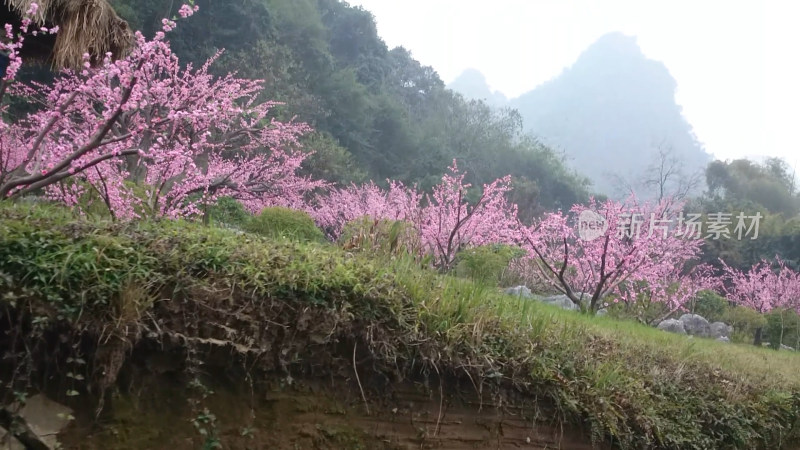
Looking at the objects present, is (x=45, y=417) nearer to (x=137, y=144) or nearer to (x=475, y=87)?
(x=137, y=144)

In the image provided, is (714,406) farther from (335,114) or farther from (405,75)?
(405,75)

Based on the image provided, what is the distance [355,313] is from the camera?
2363 millimetres

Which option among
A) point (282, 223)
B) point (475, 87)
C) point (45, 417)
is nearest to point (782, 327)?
point (282, 223)

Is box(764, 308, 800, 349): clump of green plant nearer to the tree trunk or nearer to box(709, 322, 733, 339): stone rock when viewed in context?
the tree trunk

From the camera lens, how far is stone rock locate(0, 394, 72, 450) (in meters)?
1.68

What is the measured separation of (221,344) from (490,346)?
1379mm

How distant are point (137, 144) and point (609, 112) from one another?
293ft

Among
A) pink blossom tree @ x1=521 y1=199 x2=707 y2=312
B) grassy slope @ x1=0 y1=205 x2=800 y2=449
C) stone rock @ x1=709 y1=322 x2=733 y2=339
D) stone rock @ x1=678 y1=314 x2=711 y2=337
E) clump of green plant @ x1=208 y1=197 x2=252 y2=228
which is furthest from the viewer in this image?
stone rock @ x1=709 y1=322 x2=733 y2=339

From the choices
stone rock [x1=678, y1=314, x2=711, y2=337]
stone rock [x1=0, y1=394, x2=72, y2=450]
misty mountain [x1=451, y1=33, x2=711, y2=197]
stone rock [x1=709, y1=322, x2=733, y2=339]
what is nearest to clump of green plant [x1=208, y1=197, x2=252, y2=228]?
stone rock [x1=0, y1=394, x2=72, y2=450]

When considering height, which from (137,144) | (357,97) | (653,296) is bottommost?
(653,296)

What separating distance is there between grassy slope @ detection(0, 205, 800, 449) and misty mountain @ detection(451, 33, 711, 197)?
217 ft

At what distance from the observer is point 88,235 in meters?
1.98

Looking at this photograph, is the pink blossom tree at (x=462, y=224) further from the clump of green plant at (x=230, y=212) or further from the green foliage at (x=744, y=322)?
A: the green foliage at (x=744, y=322)

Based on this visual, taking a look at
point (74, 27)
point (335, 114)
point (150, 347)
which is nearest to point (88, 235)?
point (150, 347)
